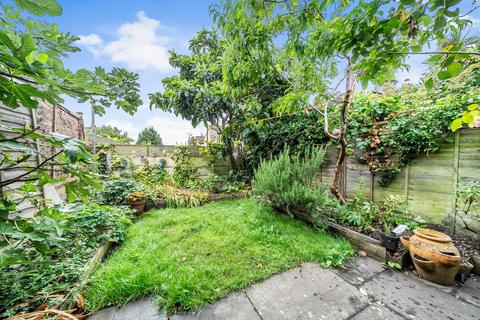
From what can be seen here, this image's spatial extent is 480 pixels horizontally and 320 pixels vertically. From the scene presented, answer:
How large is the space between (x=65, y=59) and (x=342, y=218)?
3.49 m

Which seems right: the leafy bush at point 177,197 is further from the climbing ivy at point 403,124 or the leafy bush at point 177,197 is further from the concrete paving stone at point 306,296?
the climbing ivy at point 403,124

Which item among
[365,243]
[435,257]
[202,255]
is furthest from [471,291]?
[202,255]

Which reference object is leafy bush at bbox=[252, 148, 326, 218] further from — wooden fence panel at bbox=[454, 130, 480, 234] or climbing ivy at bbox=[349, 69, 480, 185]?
wooden fence panel at bbox=[454, 130, 480, 234]

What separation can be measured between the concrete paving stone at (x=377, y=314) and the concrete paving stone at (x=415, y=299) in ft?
0.23

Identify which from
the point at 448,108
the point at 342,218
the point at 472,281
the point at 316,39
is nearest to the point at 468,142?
the point at 448,108

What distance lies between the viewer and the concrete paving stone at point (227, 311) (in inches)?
55.9

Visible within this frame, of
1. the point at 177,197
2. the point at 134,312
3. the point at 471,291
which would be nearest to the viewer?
the point at 134,312

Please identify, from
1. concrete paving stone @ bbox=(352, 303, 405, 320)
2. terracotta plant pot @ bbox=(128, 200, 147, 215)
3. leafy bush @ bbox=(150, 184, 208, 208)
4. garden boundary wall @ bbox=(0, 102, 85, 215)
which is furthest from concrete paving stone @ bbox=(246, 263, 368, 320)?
terracotta plant pot @ bbox=(128, 200, 147, 215)

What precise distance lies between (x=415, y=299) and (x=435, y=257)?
51 centimetres

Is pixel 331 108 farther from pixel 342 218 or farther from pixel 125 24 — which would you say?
pixel 125 24

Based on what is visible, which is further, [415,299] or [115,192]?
[115,192]

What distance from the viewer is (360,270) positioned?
2.01 metres

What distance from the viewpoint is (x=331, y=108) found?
13.0ft

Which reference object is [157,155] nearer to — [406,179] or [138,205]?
[138,205]
